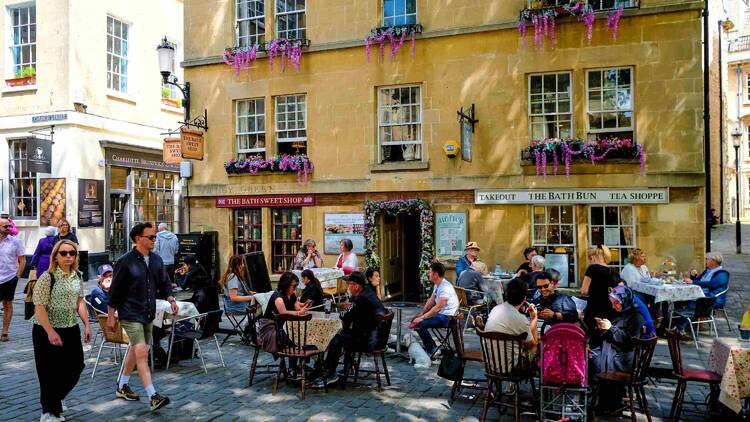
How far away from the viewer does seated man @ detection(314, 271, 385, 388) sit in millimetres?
7496

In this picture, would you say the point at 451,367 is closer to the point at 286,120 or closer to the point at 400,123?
the point at 400,123

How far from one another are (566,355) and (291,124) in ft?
37.2

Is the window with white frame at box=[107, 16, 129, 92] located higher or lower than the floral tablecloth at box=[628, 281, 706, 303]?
higher

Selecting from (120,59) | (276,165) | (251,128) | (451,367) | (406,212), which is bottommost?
(451,367)

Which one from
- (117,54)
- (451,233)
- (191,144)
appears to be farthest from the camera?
(117,54)

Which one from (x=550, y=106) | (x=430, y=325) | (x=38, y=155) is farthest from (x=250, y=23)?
(x=430, y=325)

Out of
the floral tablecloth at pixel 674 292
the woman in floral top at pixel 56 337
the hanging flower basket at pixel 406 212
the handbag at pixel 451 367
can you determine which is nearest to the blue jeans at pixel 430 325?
the handbag at pixel 451 367

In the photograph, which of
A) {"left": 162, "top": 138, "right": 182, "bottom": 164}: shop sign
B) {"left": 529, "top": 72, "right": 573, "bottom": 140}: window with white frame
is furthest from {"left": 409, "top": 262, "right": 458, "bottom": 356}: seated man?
{"left": 162, "top": 138, "right": 182, "bottom": 164}: shop sign

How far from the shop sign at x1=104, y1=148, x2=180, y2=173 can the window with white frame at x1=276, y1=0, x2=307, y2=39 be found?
7.98 m

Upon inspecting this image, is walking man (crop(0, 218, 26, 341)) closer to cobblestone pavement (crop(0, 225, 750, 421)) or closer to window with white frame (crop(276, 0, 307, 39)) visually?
cobblestone pavement (crop(0, 225, 750, 421))

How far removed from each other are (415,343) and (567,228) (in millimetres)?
5803

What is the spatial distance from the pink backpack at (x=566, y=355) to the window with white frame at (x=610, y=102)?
325 inches

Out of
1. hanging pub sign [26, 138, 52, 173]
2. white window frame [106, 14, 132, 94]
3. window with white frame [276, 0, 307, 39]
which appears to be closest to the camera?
window with white frame [276, 0, 307, 39]

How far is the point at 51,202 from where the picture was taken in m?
19.0
